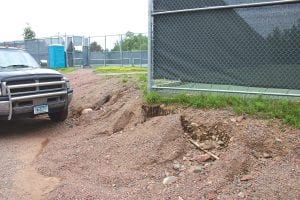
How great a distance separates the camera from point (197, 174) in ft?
18.1

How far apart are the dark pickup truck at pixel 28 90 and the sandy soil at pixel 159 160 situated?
0.71 meters

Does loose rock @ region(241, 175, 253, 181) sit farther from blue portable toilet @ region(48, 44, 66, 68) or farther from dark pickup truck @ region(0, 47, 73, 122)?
blue portable toilet @ region(48, 44, 66, 68)

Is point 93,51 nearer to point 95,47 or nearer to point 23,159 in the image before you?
point 95,47

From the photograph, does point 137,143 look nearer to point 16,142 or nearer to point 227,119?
point 227,119

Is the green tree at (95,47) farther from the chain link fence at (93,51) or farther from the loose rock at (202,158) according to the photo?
the loose rock at (202,158)

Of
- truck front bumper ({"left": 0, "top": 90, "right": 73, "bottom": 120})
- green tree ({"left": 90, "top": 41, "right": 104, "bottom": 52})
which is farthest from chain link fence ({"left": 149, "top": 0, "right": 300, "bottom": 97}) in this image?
green tree ({"left": 90, "top": 41, "right": 104, "bottom": 52})

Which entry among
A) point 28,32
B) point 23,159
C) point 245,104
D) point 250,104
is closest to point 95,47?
point 28,32

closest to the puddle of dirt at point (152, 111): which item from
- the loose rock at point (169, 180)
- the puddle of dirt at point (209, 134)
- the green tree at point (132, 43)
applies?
the puddle of dirt at point (209, 134)

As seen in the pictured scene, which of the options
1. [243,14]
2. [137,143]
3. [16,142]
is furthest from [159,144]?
[16,142]

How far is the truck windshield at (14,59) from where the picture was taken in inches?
360

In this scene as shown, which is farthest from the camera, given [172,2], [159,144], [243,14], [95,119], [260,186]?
[95,119]

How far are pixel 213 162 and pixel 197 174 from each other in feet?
1.20

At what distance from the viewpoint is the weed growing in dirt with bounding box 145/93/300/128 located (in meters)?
6.12

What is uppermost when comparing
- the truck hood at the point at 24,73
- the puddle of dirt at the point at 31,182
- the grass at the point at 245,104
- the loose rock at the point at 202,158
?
the truck hood at the point at 24,73
